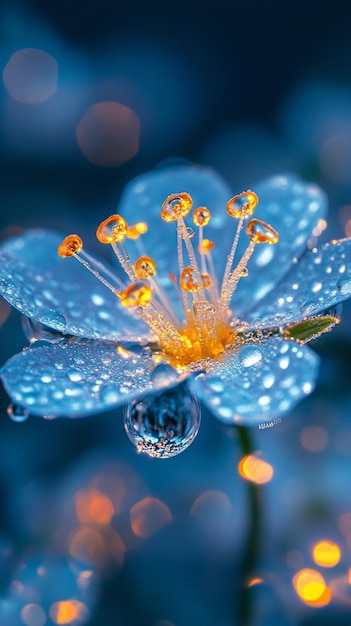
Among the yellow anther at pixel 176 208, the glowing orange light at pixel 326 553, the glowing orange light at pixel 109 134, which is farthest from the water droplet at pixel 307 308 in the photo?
the glowing orange light at pixel 109 134

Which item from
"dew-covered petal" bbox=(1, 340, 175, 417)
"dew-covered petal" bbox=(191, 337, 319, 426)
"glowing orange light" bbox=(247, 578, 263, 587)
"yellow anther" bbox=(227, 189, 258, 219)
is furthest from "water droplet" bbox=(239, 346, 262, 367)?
"glowing orange light" bbox=(247, 578, 263, 587)

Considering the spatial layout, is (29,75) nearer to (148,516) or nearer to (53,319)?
(53,319)

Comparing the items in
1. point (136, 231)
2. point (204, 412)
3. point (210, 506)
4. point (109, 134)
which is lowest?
point (210, 506)

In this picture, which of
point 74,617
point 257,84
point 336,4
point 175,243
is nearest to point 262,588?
point 74,617

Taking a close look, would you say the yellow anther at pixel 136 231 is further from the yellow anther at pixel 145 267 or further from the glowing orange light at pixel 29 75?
the glowing orange light at pixel 29 75

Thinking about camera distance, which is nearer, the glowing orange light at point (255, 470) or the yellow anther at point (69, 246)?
the yellow anther at point (69, 246)

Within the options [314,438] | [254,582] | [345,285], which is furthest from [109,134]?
[254,582]
